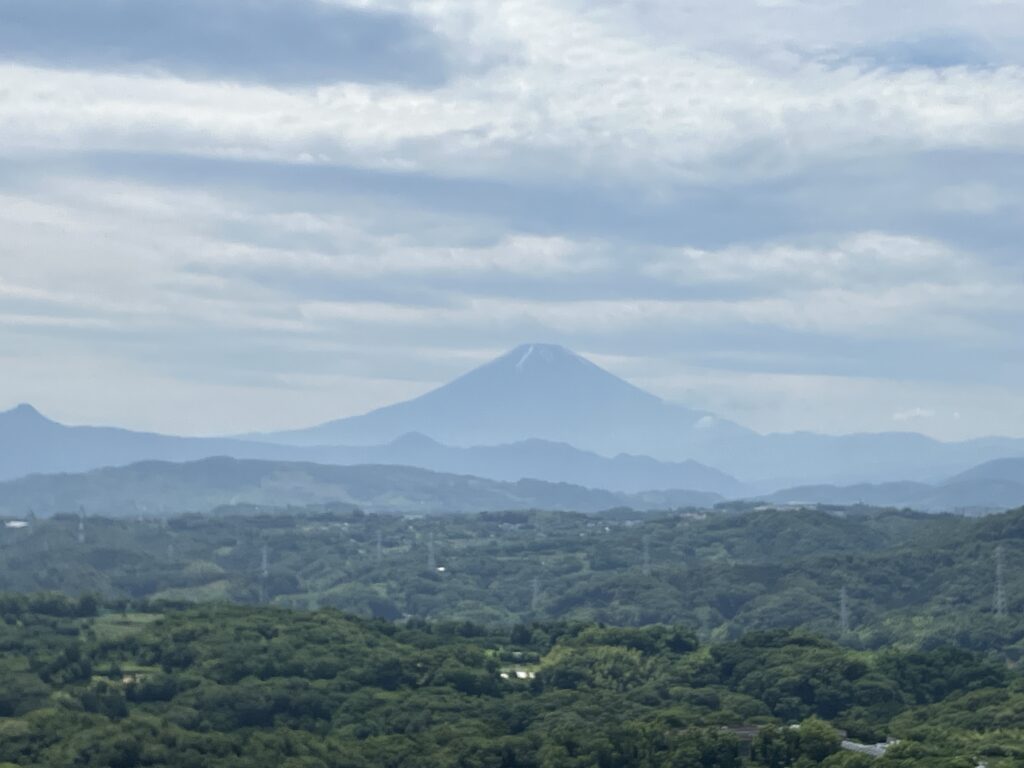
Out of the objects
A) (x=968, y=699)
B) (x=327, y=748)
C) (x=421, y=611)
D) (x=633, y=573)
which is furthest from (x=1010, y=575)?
(x=327, y=748)

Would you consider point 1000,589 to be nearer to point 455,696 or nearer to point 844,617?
point 844,617

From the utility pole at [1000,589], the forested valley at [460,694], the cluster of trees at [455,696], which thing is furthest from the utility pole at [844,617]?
the cluster of trees at [455,696]

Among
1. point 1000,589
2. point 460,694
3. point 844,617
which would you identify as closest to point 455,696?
Result: point 460,694

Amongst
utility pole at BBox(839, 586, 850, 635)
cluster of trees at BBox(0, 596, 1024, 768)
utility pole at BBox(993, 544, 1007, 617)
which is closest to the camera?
cluster of trees at BBox(0, 596, 1024, 768)

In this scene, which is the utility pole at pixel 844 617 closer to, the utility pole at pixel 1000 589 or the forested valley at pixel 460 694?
the utility pole at pixel 1000 589

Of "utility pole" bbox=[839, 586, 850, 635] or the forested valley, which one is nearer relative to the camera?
the forested valley

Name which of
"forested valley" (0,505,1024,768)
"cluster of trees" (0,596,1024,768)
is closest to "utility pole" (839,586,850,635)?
"forested valley" (0,505,1024,768)

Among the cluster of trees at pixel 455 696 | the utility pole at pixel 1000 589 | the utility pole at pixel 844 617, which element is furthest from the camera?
the utility pole at pixel 844 617

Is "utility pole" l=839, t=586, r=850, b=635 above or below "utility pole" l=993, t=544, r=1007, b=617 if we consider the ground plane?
below

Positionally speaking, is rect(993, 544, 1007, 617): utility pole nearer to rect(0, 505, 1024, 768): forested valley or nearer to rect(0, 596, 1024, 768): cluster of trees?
rect(0, 505, 1024, 768): forested valley
